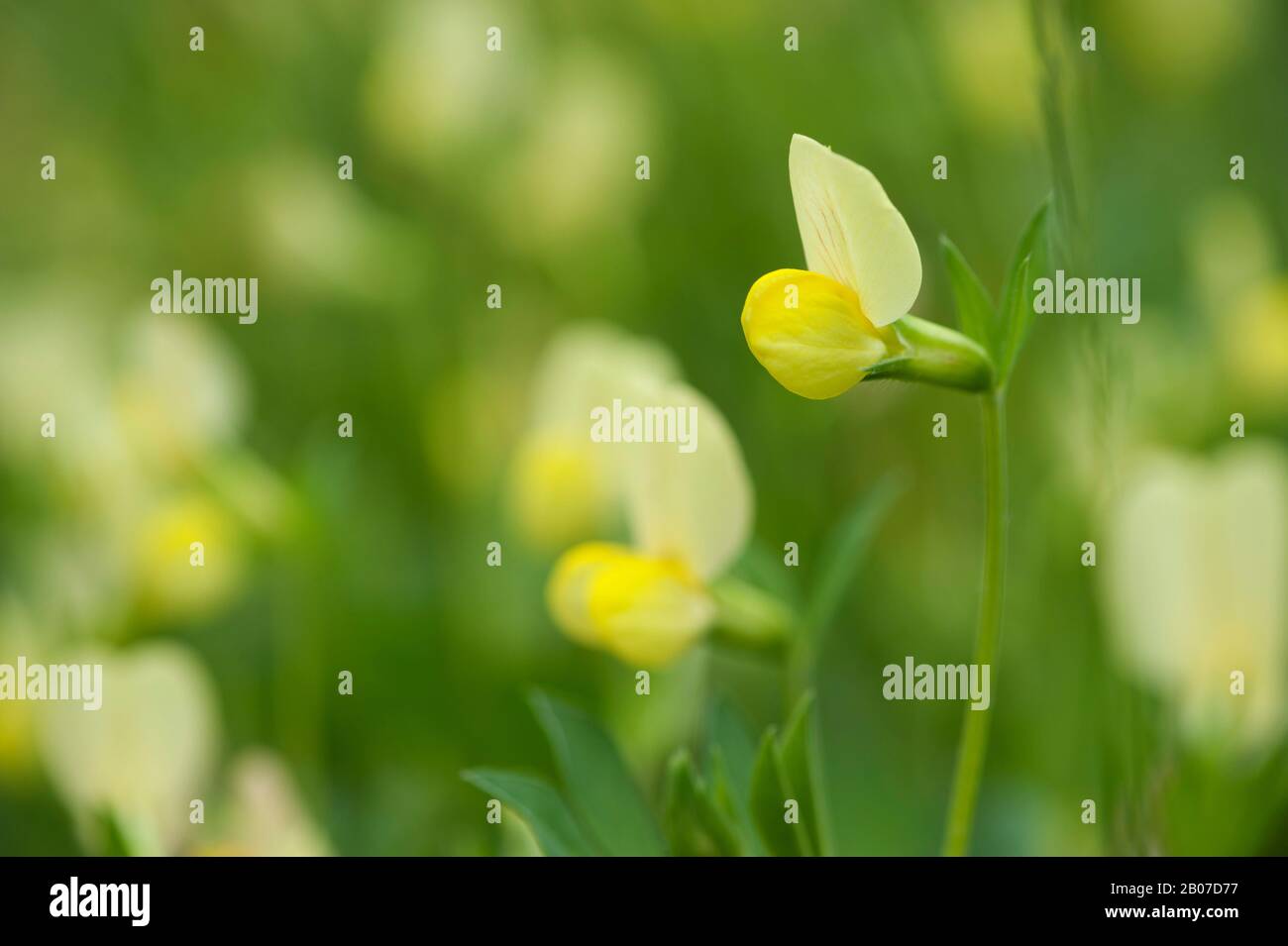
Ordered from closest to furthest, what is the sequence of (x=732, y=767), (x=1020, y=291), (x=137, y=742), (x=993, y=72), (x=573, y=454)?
(x=1020, y=291), (x=732, y=767), (x=137, y=742), (x=573, y=454), (x=993, y=72)

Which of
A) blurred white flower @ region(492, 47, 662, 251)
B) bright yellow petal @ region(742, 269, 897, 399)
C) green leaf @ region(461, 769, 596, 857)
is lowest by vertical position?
green leaf @ region(461, 769, 596, 857)

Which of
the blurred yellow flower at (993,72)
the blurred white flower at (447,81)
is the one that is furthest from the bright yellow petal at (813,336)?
the blurred white flower at (447,81)

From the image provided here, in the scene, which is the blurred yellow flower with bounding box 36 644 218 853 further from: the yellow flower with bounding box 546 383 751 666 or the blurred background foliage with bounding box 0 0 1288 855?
the yellow flower with bounding box 546 383 751 666

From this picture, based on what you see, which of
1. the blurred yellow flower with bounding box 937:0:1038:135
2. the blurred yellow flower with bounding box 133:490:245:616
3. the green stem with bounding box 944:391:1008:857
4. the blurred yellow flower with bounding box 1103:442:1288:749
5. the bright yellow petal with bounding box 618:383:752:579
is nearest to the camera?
the green stem with bounding box 944:391:1008:857

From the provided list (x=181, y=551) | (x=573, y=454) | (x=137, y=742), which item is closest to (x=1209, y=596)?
(x=573, y=454)

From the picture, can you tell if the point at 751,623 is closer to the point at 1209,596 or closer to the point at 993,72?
the point at 1209,596

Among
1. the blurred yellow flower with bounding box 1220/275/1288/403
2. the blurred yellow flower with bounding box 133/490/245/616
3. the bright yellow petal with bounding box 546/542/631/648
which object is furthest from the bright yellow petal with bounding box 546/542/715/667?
the blurred yellow flower with bounding box 1220/275/1288/403
